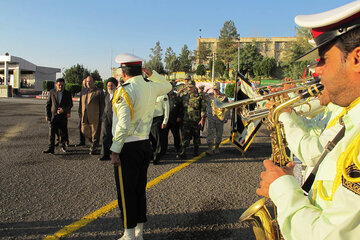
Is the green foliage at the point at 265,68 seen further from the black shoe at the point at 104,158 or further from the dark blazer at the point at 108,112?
the black shoe at the point at 104,158

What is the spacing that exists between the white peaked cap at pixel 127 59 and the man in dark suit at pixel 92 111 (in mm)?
4055

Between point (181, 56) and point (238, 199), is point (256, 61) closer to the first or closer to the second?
point (181, 56)

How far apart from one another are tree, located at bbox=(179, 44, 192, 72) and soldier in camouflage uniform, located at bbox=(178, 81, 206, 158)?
5338 cm

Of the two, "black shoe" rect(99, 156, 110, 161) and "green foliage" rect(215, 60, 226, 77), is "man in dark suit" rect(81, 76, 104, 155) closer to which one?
"black shoe" rect(99, 156, 110, 161)

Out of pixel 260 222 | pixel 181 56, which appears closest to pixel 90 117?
pixel 260 222

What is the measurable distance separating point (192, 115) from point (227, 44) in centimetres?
5821

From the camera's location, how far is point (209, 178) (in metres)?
4.88

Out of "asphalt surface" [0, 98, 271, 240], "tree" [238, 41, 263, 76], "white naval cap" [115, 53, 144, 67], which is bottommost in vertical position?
"asphalt surface" [0, 98, 271, 240]

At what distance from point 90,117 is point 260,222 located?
5736 mm

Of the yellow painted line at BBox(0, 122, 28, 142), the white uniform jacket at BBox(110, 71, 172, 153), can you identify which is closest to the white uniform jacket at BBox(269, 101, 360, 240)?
the white uniform jacket at BBox(110, 71, 172, 153)

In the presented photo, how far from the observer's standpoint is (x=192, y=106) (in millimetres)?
6648

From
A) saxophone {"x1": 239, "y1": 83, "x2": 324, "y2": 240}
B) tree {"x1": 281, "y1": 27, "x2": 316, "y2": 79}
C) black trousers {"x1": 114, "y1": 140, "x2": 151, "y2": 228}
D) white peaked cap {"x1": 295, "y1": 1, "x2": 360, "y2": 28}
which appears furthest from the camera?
tree {"x1": 281, "y1": 27, "x2": 316, "y2": 79}

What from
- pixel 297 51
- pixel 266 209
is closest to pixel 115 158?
pixel 266 209

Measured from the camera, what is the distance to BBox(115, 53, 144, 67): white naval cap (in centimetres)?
279
